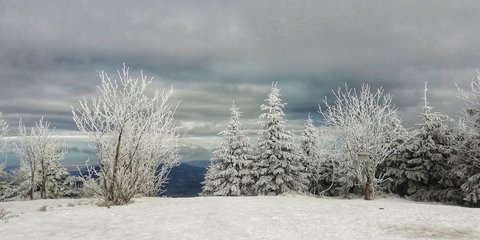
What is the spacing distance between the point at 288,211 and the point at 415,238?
5257 mm

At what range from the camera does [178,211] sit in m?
15.0

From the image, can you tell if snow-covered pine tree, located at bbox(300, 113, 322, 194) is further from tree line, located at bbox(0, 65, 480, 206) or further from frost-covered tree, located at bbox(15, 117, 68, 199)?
frost-covered tree, located at bbox(15, 117, 68, 199)

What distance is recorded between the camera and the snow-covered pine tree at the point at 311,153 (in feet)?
125

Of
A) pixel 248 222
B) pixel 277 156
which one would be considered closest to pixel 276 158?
pixel 277 156

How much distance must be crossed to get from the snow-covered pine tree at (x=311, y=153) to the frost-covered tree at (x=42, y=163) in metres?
23.7

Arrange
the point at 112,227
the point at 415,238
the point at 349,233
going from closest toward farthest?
the point at 415,238
the point at 349,233
the point at 112,227

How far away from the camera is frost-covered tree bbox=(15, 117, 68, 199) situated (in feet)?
126

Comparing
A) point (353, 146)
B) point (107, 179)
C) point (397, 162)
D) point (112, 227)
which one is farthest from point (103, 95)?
point (397, 162)

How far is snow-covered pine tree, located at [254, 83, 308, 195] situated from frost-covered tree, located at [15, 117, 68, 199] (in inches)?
794

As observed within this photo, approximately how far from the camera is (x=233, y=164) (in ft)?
112

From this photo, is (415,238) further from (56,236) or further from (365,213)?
(56,236)

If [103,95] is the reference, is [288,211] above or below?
below

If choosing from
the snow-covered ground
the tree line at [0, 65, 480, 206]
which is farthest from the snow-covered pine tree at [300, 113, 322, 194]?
the snow-covered ground

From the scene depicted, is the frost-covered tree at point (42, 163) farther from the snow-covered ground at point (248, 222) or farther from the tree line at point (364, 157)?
the snow-covered ground at point (248, 222)
